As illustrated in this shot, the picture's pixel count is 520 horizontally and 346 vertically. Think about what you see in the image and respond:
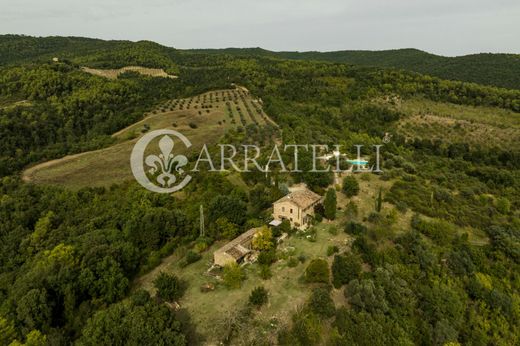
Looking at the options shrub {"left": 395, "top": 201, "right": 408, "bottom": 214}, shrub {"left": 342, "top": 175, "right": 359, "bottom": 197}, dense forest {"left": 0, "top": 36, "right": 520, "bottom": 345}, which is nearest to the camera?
dense forest {"left": 0, "top": 36, "right": 520, "bottom": 345}

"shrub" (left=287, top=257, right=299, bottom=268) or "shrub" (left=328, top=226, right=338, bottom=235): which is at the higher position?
"shrub" (left=328, top=226, right=338, bottom=235)

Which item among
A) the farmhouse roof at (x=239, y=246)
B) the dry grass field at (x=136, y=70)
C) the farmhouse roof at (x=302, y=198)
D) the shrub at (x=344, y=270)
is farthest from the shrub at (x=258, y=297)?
the dry grass field at (x=136, y=70)

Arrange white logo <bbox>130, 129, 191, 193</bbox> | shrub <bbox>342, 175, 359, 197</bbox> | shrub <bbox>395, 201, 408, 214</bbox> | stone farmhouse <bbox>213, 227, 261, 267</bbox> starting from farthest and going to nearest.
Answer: white logo <bbox>130, 129, 191, 193</bbox>, shrub <bbox>342, 175, 359, 197</bbox>, shrub <bbox>395, 201, 408, 214</bbox>, stone farmhouse <bbox>213, 227, 261, 267</bbox>

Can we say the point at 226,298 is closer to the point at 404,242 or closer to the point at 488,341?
the point at 404,242

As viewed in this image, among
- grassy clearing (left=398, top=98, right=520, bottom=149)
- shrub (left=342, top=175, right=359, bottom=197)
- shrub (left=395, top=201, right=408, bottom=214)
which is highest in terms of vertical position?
grassy clearing (left=398, top=98, right=520, bottom=149)

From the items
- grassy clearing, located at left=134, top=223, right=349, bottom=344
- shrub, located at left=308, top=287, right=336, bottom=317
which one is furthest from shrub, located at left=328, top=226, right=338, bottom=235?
shrub, located at left=308, top=287, right=336, bottom=317

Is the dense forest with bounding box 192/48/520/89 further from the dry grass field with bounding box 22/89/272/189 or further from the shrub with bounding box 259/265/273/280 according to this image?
the shrub with bounding box 259/265/273/280

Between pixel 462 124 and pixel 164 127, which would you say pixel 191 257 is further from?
pixel 462 124

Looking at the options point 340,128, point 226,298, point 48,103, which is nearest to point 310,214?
point 226,298
